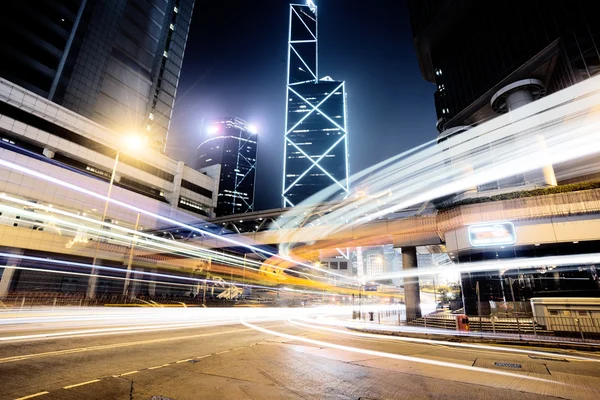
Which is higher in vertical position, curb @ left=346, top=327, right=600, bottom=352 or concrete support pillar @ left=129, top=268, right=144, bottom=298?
concrete support pillar @ left=129, top=268, right=144, bottom=298

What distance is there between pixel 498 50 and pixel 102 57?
82.5m

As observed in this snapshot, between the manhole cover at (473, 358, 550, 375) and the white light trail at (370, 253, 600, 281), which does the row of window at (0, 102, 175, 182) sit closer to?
the white light trail at (370, 253, 600, 281)

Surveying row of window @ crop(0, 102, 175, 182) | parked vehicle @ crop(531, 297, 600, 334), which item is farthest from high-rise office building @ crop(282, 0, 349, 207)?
parked vehicle @ crop(531, 297, 600, 334)

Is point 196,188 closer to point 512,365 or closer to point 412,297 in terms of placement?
point 412,297

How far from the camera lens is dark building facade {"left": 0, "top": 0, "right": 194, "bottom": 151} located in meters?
59.7

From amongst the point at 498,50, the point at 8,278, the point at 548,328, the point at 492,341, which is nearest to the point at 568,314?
the point at 548,328

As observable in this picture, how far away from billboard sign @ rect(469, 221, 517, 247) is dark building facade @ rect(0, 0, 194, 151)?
252 ft

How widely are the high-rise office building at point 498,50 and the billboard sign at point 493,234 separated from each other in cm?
2496

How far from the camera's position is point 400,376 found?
696 cm

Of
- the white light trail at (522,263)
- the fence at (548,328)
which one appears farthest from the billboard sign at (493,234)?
the fence at (548,328)

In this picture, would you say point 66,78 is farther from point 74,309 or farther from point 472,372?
point 472,372

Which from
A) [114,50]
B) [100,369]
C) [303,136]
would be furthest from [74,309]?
[303,136]

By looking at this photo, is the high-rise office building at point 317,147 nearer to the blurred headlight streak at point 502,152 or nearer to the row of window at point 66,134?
the row of window at point 66,134

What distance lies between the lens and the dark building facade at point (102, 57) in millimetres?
59656
